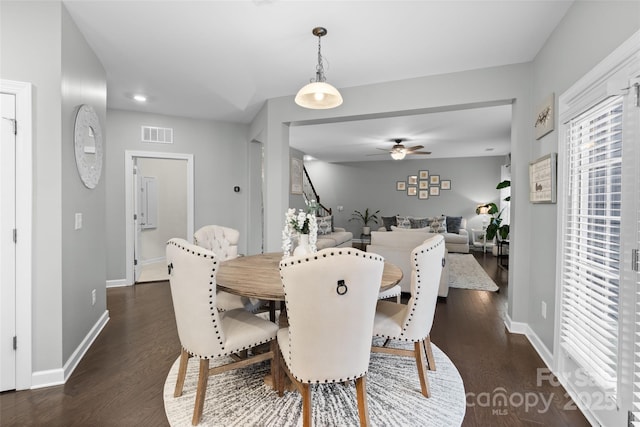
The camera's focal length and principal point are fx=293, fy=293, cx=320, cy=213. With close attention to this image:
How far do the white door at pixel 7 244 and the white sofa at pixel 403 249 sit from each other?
348cm

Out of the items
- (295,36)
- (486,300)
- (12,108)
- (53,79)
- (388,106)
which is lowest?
(486,300)

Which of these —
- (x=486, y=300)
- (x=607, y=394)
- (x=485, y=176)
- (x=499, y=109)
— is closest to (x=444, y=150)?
(x=485, y=176)

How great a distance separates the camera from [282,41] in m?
2.53

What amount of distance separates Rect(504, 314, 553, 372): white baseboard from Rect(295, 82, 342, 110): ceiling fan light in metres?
2.59

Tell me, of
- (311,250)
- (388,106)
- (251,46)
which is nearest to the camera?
(311,250)

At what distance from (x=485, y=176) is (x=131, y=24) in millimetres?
8478

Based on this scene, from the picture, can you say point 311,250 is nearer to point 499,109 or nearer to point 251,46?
point 251,46

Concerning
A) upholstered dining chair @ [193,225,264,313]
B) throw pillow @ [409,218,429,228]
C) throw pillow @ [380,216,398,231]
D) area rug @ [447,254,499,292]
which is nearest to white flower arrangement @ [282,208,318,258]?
upholstered dining chair @ [193,225,264,313]

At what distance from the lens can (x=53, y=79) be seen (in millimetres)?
2025

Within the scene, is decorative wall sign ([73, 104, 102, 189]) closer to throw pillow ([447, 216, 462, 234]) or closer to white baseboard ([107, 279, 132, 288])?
white baseboard ([107, 279, 132, 288])

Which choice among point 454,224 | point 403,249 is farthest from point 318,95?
point 454,224

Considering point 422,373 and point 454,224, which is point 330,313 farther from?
point 454,224

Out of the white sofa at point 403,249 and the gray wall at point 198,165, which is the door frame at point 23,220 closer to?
the gray wall at point 198,165

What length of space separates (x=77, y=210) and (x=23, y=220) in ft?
1.32
